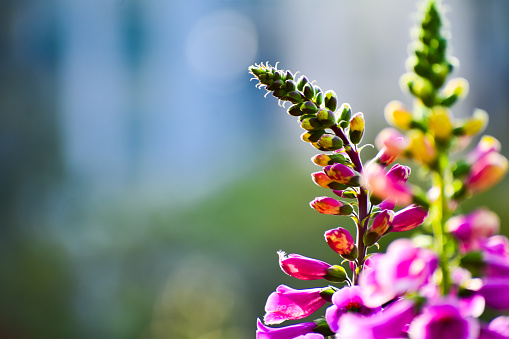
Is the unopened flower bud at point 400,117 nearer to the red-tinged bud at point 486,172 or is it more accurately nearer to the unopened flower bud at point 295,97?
the red-tinged bud at point 486,172

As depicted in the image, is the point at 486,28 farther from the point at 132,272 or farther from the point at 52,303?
the point at 52,303

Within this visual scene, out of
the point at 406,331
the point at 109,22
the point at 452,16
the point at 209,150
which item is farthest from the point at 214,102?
the point at 406,331

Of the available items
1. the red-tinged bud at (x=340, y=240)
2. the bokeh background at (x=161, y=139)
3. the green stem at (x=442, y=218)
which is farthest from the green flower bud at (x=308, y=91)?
the bokeh background at (x=161, y=139)

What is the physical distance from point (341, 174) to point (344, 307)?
0.40 feet

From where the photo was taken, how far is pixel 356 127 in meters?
0.56

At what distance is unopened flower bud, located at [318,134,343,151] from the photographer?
550 millimetres

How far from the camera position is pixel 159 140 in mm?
6969

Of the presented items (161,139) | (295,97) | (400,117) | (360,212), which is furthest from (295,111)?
(161,139)

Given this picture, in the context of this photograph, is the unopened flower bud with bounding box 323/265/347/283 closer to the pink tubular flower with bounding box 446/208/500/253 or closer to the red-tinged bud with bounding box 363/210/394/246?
the red-tinged bud with bounding box 363/210/394/246

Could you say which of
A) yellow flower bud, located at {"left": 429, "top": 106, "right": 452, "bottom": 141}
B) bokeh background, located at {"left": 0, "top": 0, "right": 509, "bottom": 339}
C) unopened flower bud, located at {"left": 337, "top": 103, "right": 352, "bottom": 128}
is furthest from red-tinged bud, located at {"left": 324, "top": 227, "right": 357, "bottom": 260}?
bokeh background, located at {"left": 0, "top": 0, "right": 509, "bottom": 339}

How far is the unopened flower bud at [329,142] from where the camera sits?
0.55 metres

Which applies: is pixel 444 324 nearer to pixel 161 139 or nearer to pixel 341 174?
pixel 341 174

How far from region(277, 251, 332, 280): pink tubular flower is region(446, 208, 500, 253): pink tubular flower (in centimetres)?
23

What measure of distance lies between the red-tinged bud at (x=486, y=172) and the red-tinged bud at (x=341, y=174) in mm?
184
